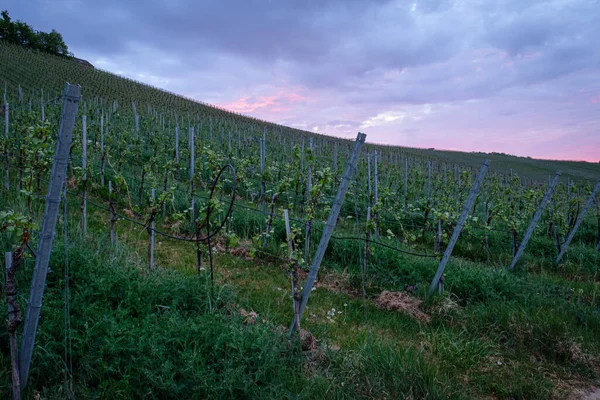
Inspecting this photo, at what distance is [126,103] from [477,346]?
34.6 meters

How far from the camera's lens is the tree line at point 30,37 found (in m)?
44.9

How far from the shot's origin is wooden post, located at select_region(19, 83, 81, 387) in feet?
7.66

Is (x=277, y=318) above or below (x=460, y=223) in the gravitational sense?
below

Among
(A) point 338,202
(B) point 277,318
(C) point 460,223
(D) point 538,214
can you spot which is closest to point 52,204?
(A) point 338,202

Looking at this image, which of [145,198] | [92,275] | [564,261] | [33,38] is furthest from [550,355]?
[33,38]

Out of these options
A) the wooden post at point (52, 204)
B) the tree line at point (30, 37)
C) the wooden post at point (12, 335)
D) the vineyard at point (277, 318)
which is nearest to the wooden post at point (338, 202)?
the vineyard at point (277, 318)

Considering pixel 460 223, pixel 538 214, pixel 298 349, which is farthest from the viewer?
pixel 538 214

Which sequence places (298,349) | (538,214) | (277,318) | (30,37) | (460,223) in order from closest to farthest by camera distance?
(298,349)
(277,318)
(460,223)
(538,214)
(30,37)

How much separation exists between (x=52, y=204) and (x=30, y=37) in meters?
61.3

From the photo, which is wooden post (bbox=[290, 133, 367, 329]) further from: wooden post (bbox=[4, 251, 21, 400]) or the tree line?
the tree line

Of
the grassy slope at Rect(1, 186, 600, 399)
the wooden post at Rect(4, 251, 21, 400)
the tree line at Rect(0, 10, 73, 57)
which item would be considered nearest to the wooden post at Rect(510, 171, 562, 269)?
the grassy slope at Rect(1, 186, 600, 399)

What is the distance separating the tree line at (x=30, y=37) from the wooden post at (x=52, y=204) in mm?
59368

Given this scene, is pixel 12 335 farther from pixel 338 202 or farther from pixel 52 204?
pixel 338 202

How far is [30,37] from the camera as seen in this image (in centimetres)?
4625
